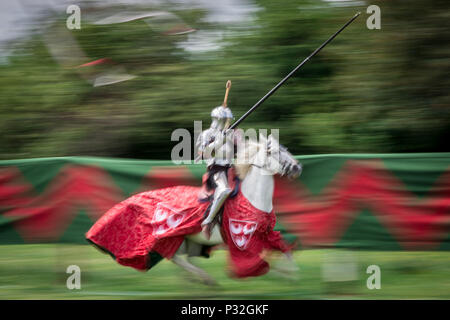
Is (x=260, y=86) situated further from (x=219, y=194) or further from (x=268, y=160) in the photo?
(x=219, y=194)

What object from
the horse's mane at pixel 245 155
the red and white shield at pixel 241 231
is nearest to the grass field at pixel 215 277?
the red and white shield at pixel 241 231

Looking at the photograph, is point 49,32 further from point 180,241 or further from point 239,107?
point 180,241

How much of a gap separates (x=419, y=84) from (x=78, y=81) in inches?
203

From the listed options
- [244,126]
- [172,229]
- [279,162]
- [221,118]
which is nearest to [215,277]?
[172,229]

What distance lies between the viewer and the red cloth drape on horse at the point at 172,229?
4793 millimetres

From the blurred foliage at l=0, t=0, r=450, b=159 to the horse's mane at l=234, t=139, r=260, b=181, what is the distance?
3523mm

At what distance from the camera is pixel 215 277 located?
5625 mm

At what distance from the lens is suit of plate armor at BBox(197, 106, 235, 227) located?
4793mm

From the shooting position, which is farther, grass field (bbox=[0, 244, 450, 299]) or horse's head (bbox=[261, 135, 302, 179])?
grass field (bbox=[0, 244, 450, 299])

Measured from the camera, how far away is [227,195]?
15.7ft

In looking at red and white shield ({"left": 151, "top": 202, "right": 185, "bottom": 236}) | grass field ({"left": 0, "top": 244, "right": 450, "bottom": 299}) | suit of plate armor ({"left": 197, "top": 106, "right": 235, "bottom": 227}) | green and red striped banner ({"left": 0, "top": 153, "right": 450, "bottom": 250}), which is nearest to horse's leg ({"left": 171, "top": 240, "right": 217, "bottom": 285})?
grass field ({"left": 0, "top": 244, "right": 450, "bottom": 299})

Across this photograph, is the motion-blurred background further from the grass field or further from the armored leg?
the armored leg

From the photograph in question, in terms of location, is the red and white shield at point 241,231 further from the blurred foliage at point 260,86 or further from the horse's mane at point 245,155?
the blurred foliage at point 260,86

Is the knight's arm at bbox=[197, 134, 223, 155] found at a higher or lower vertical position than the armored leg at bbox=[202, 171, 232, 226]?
higher
